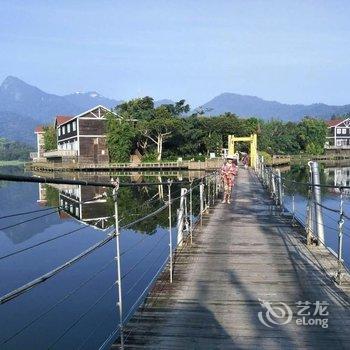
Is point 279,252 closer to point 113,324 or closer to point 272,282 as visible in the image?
point 272,282

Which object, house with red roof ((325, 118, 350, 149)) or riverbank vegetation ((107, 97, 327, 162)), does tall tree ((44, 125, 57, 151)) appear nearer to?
riverbank vegetation ((107, 97, 327, 162))

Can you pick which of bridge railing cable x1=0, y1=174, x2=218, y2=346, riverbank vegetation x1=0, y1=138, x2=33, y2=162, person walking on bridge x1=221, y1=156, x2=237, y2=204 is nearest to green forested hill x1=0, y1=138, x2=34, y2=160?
riverbank vegetation x1=0, y1=138, x2=33, y2=162

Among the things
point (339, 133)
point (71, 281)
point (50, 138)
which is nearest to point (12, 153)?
point (50, 138)

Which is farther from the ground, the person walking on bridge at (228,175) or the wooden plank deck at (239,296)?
the person walking on bridge at (228,175)

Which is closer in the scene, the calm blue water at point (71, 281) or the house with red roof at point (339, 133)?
the calm blue water at point (71, 281)

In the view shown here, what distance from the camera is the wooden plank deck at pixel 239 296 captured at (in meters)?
4.25

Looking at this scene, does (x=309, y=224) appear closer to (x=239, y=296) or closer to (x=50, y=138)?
(x=239, y=296)

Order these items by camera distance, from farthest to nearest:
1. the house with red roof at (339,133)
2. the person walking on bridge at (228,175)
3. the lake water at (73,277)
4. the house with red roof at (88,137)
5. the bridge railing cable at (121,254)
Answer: the house with red roof at (339,133) → the house with red roof at (88,137) → the person walking on bridge at (228,175) → the lake water at (73,277) → the bridge railing cable at (121,254)

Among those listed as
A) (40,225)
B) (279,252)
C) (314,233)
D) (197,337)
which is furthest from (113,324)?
(40,225)

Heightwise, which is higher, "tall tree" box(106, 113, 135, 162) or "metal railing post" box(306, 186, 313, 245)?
"tall tree" box(106, 113, 135, 162)

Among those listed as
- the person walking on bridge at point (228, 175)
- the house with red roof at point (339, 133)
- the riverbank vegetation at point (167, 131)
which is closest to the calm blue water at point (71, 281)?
the person walking on bridge at point (228, 175)

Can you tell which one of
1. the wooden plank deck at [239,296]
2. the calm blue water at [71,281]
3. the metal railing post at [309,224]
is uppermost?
the metal railing post at [309,224]

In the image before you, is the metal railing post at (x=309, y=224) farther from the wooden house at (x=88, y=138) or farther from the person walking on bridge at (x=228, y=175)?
the wooden house at (x=88, y=138)

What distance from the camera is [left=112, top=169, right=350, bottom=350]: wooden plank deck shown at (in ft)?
13.9
